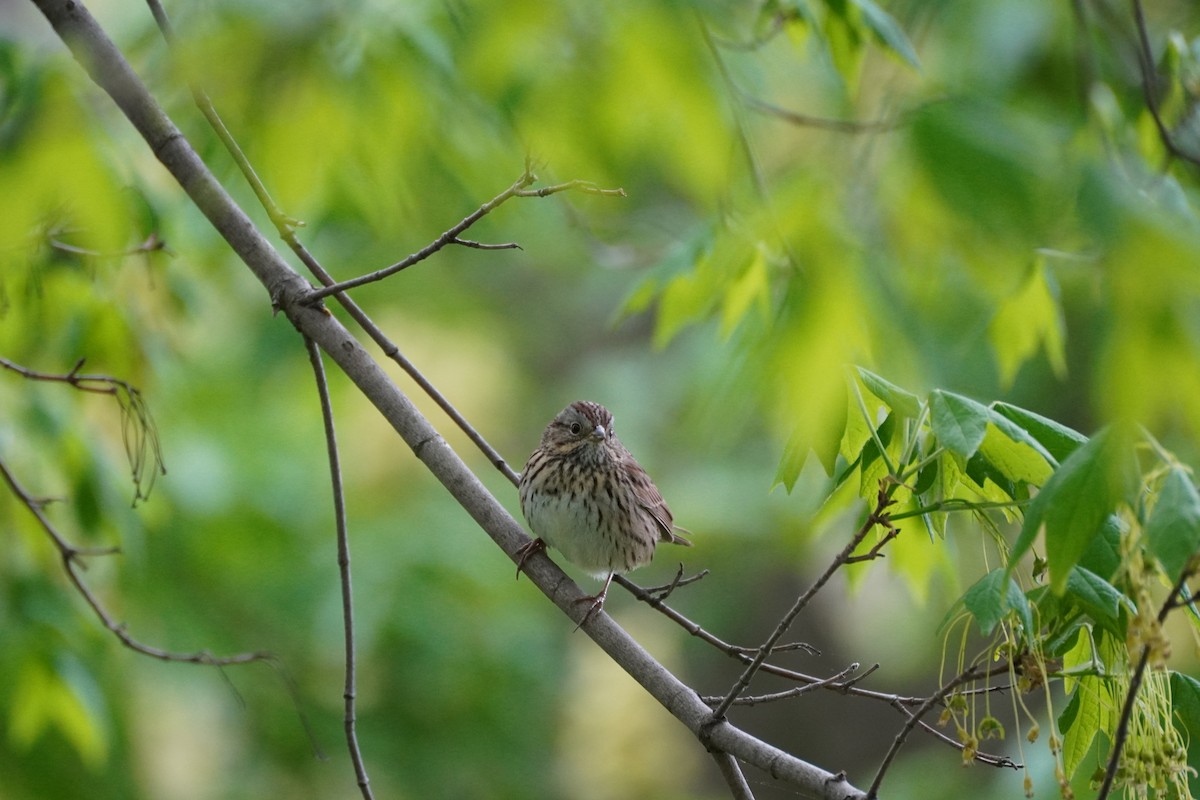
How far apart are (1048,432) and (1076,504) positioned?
48 cm

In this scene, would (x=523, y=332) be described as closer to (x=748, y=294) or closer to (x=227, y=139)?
(x=748, y=294)

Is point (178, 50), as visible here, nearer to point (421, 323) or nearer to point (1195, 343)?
point (1195, 343)

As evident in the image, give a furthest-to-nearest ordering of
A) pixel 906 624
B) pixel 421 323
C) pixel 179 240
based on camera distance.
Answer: pixel 421 323, pixel 906 624, pixel 179 240

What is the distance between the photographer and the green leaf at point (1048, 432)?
6.29 feet

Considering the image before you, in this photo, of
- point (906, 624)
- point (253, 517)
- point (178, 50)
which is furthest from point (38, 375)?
point (906, 624)

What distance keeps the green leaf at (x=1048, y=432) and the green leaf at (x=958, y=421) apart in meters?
0.18

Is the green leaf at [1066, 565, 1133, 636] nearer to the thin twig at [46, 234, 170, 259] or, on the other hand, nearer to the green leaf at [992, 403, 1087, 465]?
the green leaf at [992, 403, 1087, 465]

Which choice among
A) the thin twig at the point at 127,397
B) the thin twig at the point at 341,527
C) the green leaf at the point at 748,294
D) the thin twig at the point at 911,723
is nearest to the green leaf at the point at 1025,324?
the green leaf at the point at 748,294

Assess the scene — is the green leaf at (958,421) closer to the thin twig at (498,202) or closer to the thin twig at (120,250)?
the thin twig at (498,202)

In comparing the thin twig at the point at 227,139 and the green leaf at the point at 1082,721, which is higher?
the thin twig at the point at 227,139

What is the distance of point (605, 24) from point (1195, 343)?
1.66 m

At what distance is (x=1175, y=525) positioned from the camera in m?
1.40

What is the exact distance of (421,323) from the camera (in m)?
7.59

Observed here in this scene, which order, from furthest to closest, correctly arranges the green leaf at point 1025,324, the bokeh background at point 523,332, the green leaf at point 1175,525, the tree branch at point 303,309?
the green leaf at point 1025,324 < the tree branch at point 303,309 < the bokeh background at point 523,332 < the green leaf at point 1175,525
